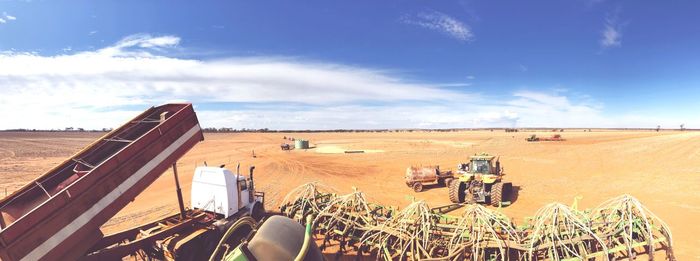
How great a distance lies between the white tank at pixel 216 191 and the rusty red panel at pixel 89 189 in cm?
230

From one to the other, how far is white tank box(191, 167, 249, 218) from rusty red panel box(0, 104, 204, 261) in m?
2.30

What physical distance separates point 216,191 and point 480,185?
1298 cm

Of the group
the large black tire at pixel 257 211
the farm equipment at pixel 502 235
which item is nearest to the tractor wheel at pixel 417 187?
the farm equipment at pixel 502 235

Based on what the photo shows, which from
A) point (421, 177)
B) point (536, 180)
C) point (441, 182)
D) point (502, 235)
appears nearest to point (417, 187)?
point (421, 177)

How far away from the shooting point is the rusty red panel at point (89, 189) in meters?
5.54

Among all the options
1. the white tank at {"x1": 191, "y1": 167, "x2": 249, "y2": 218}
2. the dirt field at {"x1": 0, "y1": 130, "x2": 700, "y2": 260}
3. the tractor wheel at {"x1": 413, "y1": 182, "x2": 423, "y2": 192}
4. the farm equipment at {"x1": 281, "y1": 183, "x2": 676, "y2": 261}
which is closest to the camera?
the farm equipment at {"x1": 281, "y1": 183, "x2": 676, "y2": 261}

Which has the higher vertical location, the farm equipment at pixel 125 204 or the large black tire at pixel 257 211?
the farm equipment at pixel 125 204

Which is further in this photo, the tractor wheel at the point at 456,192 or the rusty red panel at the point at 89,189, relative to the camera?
the tractor wheel at the point at 456,192

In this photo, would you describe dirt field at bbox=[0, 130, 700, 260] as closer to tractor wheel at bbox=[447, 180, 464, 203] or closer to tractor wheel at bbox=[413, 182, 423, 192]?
tractor wheel at bbox=[413, 182, 423, 192]

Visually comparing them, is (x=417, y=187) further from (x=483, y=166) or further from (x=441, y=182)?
(x=483, y=166)

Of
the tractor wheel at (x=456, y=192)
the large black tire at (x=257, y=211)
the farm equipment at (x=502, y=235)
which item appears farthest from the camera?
the tractor wheel at (x=456, y=192)

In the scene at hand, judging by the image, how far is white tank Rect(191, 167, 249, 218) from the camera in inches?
417

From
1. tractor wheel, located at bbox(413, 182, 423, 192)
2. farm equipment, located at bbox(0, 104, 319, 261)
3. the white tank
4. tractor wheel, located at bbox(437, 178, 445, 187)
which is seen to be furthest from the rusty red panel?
tractor wheel, located at bbox(437, 178, 445, 187)

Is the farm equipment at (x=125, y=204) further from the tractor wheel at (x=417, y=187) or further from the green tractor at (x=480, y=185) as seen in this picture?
the tractor wheel at (x=417, y=187)
